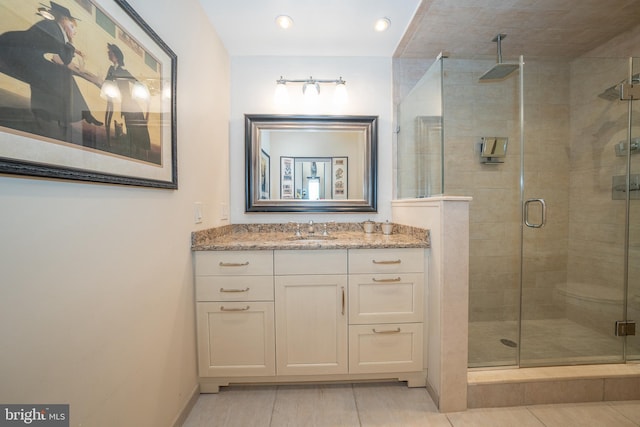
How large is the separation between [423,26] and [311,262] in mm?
1833

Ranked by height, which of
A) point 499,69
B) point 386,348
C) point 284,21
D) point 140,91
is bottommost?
point 386,348

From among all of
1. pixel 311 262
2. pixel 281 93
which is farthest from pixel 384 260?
pixel 281 93

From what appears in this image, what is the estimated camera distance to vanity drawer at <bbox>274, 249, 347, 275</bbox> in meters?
1.52

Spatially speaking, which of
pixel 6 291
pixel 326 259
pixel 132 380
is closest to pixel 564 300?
pixel 326 259

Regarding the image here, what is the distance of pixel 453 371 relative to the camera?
4.57 feet

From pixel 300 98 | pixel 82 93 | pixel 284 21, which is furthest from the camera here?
pixel 300 98

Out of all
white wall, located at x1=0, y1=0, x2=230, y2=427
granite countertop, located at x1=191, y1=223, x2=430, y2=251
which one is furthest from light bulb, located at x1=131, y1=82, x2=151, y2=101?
granite countertop, located at x1=191, y1=223, x2=430, y2=251

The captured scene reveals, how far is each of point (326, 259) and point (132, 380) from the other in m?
1.03

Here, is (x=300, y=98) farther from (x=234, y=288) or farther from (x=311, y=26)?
(x=234, y=288)

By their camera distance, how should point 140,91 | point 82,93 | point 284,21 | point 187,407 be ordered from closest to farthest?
1. point 82,93
2. point 140,91
3. point 187,407
4. point 284,21

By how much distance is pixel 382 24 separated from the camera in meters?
1.74

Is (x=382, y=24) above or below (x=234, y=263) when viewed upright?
above

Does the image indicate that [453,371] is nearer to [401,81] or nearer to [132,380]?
[132,380]

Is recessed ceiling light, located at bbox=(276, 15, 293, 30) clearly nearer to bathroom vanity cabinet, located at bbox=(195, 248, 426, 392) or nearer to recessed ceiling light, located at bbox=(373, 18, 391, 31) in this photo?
recessed ceiling light, located at bbox=(373, 18, 391, 31)
